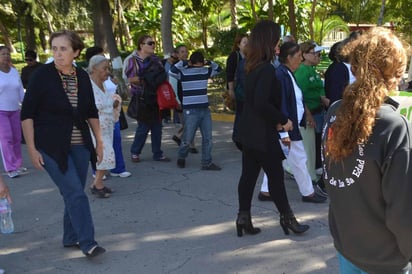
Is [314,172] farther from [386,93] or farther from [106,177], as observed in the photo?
[386,93]

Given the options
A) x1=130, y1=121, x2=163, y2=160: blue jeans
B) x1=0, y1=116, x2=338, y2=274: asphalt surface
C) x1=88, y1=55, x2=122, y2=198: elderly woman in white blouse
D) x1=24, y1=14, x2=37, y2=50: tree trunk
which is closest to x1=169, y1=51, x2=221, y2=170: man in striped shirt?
x1=0, y1=116, x2=338, y2=274: asphalt surface

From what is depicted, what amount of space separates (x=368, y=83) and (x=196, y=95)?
14.5ft

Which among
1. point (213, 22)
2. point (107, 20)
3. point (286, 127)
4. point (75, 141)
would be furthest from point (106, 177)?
point (213, 22)

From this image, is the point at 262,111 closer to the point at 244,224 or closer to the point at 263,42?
the point at 263,42

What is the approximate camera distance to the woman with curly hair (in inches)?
63.6

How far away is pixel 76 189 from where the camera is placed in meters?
3.54

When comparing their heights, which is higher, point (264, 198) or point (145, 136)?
point (145, 136)

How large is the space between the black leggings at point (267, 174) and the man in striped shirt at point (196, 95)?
2.18m

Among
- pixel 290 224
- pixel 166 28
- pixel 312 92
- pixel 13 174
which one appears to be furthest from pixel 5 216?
pixel 166 28

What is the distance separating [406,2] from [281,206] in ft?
28.8

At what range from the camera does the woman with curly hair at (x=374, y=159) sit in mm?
1614

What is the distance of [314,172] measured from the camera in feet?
17.8

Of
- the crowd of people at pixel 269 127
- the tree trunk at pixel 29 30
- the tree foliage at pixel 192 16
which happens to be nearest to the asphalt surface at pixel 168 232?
the crowd of people at pixel 269 127

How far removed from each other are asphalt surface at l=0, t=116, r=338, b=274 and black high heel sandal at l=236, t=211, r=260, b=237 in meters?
0.06
